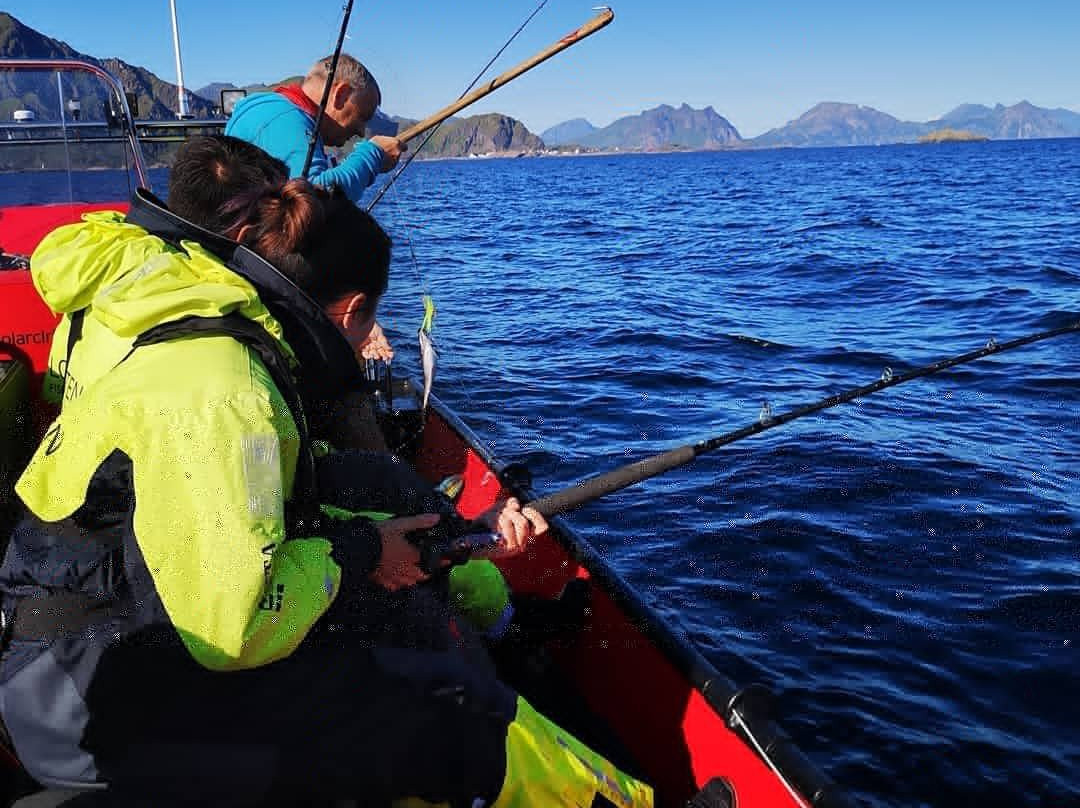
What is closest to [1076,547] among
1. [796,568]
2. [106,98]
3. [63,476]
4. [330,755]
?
[796,568]

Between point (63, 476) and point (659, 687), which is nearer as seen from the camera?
point (63, 476)

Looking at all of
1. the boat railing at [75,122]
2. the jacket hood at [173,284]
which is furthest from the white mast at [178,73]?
the jacket hood at [173,284]

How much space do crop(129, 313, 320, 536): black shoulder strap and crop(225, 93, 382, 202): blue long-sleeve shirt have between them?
2797mm

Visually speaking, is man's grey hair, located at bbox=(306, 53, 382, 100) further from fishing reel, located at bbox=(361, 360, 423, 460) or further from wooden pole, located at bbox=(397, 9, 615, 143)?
fishing reel, located at bbox=(361, 360, 423, 460)

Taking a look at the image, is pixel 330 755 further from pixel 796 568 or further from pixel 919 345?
pixel 919 345

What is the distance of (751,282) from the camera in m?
17.9

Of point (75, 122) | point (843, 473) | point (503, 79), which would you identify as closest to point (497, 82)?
point (503, 79)

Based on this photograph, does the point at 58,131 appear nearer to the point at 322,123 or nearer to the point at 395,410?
the point at 322,123

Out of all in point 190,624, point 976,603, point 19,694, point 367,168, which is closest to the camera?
point 190,624

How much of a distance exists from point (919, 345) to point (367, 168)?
8.96 meters

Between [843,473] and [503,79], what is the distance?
402 cm

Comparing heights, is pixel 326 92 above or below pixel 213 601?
above

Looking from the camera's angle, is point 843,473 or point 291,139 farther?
point 843,473

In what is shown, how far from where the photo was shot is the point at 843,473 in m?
7.47
